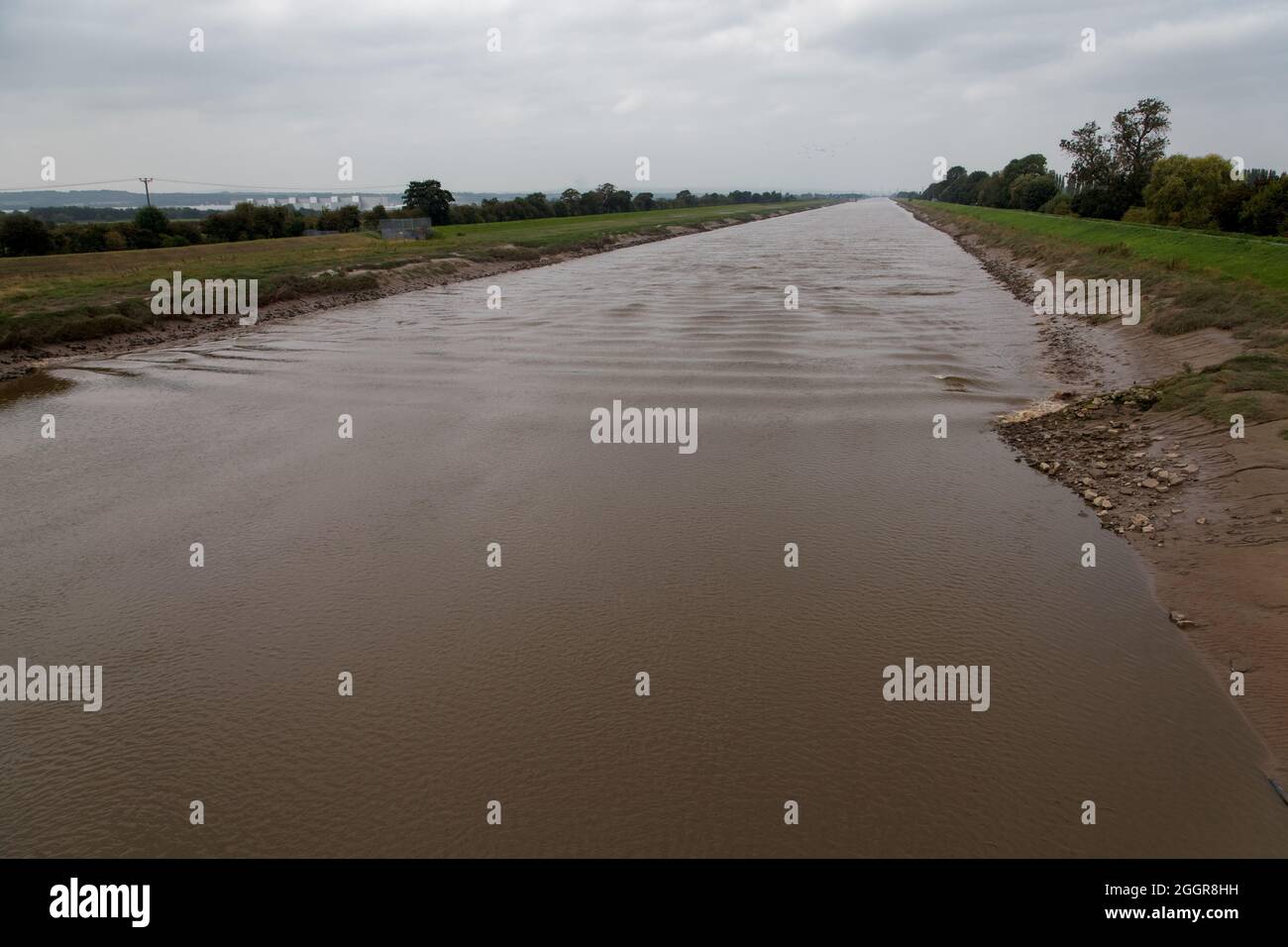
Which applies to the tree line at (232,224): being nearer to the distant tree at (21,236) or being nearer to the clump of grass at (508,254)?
the distant tree at (21,236)

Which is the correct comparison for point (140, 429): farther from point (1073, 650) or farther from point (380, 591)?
point (1073, 650)

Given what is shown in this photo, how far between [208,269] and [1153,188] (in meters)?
57.8

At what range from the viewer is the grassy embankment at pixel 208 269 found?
82.2 feet

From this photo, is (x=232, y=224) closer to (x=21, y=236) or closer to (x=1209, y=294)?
(x=21, y=236)

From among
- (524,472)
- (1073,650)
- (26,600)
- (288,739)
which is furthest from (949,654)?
(26,600)

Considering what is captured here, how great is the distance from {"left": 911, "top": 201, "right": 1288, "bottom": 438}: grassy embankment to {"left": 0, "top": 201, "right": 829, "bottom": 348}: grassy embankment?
95.0ft

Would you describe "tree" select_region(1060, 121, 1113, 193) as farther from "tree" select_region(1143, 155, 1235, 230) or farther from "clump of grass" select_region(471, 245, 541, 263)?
"clump of grass" select_region(471, 245, 541, 263)

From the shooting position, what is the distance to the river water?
561 cm

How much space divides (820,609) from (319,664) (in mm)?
4935

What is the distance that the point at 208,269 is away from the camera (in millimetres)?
37812

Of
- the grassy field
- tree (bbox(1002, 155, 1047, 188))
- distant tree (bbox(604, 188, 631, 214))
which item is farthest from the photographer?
distant tree (bbox(604, 188, 631, 214))
